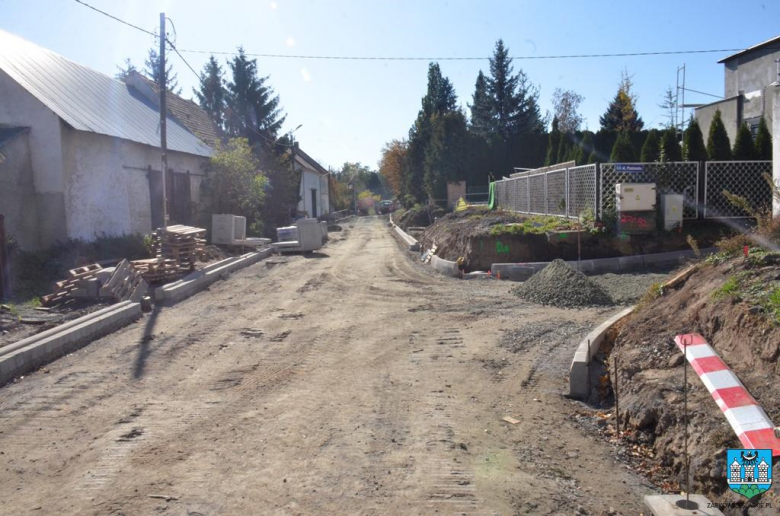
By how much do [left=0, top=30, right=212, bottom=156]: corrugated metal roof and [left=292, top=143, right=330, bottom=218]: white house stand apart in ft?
74.8

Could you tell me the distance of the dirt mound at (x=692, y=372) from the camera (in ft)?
13.1

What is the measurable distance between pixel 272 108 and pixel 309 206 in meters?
9.90

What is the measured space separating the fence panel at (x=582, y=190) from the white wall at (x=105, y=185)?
13.7 meters

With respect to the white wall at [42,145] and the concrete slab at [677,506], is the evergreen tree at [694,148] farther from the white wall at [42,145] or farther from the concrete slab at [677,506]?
the white wall at [42,145]

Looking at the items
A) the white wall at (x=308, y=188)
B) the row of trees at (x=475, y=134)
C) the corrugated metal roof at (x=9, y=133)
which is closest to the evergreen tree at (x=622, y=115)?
the row of trees at (x=475, y=134)

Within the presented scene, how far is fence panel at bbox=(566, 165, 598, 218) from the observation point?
14617 mm

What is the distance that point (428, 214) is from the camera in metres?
37.7

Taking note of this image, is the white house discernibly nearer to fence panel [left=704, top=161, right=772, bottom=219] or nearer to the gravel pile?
fence panel [left=704, top=161, right=772, bottom=219]

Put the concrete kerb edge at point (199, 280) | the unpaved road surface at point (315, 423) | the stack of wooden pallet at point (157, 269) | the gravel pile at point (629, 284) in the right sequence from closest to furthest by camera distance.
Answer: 1. the unpaved road surface at point (315, 423)
2. the gravel pile at point (629, 284)
3. the concrete kerb edge at point (199, 280)
4. the stack of wooden pallet at point (157, 269)

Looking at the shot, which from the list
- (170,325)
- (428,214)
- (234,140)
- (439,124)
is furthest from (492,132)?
(170,325)

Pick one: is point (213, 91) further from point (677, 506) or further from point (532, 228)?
point (677, 506)

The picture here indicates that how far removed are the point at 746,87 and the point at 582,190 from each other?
59.9ft

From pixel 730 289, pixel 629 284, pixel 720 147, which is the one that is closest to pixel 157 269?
pixel 629 284

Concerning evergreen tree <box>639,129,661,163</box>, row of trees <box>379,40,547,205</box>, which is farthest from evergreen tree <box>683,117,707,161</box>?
row of trees <box>379,40,547,205</box>
